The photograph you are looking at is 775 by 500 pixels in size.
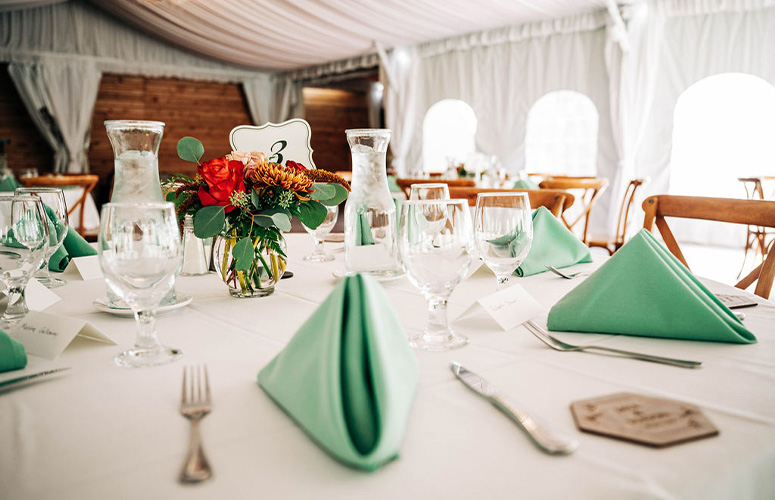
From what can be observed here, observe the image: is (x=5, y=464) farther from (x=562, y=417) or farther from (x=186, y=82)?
(x=186, y=82)

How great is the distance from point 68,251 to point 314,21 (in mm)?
7079

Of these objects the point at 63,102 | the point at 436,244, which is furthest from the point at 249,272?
the point at 63,102

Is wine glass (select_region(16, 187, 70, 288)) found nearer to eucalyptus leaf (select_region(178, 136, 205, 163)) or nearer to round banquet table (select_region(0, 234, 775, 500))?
eucalyptus leaf (select_region(178, 136, 205, 163))

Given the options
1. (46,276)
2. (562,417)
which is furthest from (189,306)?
(562,417)

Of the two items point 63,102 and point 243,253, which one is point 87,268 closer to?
point 243,253

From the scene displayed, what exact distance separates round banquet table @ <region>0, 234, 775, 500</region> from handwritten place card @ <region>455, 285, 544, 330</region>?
3cm

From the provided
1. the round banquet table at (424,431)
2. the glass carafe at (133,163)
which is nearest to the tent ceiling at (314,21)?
the glass carafe at (133,163)

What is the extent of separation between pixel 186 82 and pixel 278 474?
1164cm

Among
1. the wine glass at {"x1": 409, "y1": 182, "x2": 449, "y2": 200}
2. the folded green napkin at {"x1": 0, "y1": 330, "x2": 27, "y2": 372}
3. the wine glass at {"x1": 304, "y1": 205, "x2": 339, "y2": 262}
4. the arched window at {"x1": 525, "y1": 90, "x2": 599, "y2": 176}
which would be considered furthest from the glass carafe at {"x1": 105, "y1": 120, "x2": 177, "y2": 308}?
the arched window at {"x1": 525, "y1": 90, "x2": 599, "y2": 176}

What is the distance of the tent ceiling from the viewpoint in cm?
680

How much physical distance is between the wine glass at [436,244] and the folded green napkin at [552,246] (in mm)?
573

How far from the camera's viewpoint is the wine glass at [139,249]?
68 cm

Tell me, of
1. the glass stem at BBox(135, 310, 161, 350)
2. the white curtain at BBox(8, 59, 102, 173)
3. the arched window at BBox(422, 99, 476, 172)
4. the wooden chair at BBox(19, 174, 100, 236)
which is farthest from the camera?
the arched window at BBox(422, 99, 476, 172)

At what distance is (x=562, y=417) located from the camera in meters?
0.55
